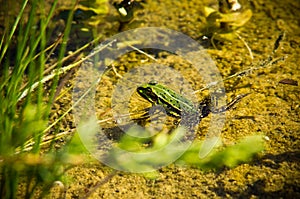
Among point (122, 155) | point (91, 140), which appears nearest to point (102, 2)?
point (91, 140)

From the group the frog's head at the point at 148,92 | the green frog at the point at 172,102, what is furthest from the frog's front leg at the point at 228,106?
the frog's head at the point at 148,92

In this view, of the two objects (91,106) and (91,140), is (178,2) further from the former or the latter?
(91,140)

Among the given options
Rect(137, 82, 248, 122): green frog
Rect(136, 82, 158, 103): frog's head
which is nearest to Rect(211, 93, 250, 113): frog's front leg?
Rect(137, 82, 248, 122): green frog

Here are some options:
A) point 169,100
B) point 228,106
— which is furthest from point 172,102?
point 228,106

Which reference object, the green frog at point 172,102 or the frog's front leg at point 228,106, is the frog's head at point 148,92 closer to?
the green frog at point 172,102

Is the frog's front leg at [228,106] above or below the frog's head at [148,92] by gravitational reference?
below

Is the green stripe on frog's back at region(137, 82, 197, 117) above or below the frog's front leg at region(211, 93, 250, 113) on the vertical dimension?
above

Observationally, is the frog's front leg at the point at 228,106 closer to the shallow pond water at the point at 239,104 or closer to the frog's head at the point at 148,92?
the shallow pond water at the point at 239,104

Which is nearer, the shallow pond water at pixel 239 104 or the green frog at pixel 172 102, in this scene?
the shallow pond water at pixel 239 104

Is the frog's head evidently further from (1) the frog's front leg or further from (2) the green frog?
(1) the frog's front leg
